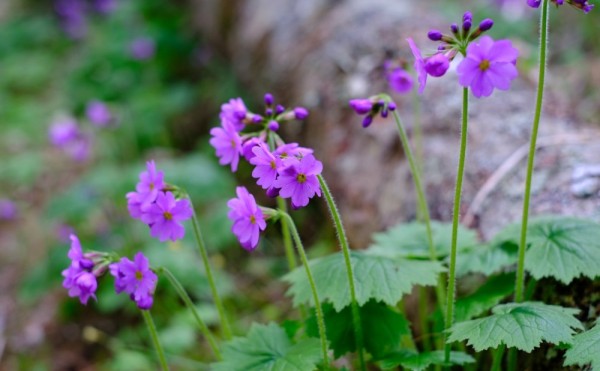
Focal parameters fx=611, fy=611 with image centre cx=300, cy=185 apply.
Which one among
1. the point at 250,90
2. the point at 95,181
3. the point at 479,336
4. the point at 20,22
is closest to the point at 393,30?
the point at 250,90

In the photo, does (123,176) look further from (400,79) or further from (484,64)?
(484,64)

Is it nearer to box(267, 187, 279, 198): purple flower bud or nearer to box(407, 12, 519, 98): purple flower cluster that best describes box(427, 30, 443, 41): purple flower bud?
box(407, 12, 519, 98): purple flower cluster

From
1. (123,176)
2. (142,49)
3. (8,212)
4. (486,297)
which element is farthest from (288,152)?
(142,49)

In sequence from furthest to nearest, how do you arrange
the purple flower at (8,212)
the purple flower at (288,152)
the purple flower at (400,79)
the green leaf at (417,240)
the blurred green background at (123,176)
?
1. the purple flower at (8,212)
2. the blurred green background at (123,176)
3. the purple flower at (400,79)
4. the green leaf at (417,240)
5. the purple flower at (288,152)

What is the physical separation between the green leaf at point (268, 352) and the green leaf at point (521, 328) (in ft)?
1.49

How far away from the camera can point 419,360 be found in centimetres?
193

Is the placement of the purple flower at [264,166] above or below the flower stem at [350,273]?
above

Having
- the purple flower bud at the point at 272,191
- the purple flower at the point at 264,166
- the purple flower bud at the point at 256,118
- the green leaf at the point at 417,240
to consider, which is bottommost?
the green leaf at the point at 417,240

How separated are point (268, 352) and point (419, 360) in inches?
19.4

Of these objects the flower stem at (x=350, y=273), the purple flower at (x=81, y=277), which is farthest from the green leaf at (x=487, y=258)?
the purple flower at (x=81, y=277)

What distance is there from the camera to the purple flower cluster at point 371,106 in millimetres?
2055

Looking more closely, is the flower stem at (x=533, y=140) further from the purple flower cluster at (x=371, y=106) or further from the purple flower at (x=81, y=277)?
the purple flower at (x=81, y=277)

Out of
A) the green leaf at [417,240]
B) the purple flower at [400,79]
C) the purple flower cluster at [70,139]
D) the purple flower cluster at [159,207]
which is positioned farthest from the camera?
the purple flower cluster at [70,139]

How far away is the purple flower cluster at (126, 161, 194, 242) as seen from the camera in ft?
6.53
